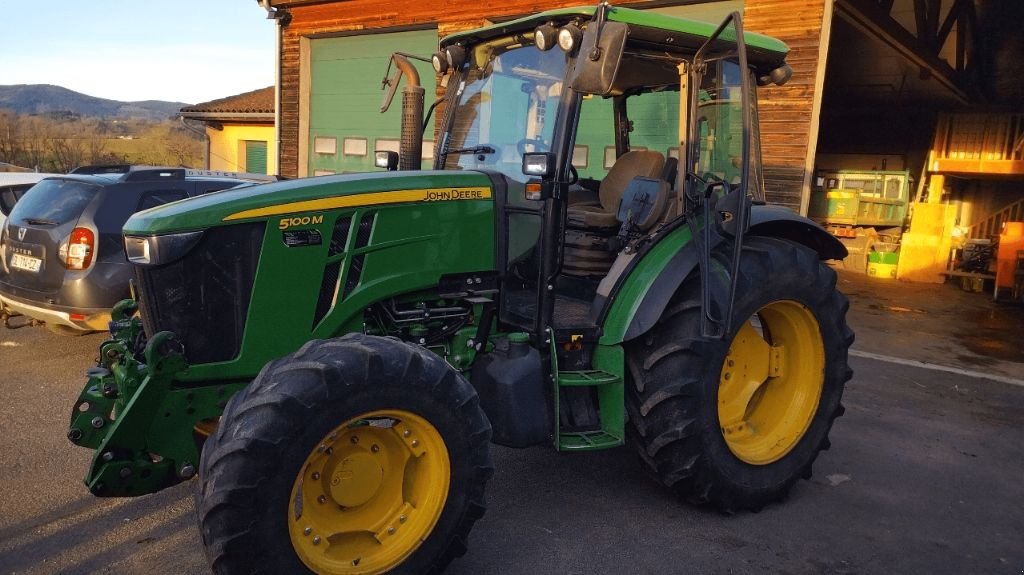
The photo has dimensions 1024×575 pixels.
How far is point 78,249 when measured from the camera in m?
5.99

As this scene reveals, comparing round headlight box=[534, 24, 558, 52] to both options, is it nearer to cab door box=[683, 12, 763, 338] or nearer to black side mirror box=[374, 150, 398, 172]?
cab door box=[683, 12, 763, 338]

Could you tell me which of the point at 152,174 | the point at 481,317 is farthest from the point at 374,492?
the point at 152,174

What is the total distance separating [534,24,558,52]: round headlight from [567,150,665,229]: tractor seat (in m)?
0.96

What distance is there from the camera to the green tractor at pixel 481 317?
279 centimetres

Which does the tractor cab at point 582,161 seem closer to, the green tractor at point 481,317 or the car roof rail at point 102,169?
the green tractor at point 481,317

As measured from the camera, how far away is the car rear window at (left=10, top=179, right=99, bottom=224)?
6164 millimetres

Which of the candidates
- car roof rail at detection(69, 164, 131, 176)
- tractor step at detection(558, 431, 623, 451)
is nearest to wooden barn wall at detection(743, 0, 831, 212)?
tractor step at detection(558, 431, 623, 451)

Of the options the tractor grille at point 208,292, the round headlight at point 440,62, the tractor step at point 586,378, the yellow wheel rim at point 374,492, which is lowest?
the yellow wheel rim at point 374,492

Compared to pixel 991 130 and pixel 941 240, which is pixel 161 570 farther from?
pixel 991 130

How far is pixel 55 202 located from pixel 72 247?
563 millimetres

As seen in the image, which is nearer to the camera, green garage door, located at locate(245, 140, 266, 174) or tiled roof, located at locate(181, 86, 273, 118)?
tiled roof, located at locate(181, 86, 273, 118)

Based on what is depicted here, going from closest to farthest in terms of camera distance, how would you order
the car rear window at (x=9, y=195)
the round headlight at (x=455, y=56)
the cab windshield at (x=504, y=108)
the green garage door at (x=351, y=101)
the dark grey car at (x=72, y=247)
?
the cab windshield at (x=504, y=108) < the round headlight at (x=455, y=56) < the dark grey car at (x=72, y=247) < the car rear window at (x=9, y=195) < the green garage door at (x=351, y=101)

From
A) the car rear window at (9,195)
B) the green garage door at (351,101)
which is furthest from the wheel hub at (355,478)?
the green garage door at (351,101)

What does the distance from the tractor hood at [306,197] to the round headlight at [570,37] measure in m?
0.68
